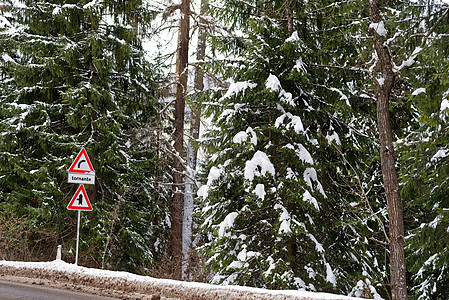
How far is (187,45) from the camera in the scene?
62.6 feet

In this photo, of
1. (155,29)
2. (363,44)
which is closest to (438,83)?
(363,44)

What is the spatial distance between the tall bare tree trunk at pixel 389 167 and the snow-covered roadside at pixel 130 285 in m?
4.41

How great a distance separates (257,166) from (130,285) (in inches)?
187

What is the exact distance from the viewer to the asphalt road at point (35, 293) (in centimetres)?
644

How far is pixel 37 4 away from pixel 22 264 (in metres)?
11.1

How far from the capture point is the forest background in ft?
32.3

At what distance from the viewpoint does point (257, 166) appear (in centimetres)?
1050

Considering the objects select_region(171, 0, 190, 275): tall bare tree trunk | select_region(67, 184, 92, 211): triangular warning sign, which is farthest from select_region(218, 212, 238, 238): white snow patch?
select_region(171, 0, 190, 275): tall bare tree trunk

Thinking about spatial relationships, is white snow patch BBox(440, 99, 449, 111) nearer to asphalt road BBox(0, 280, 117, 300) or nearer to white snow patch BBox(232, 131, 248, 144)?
white snow patch BBox(232, 131, 248, 144)

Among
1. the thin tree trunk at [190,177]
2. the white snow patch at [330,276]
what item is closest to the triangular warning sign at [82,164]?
the white snow patch at [330,276]

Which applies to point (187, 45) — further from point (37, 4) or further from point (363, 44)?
point (363, 44)

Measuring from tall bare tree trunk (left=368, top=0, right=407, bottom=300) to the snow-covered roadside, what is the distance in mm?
4410

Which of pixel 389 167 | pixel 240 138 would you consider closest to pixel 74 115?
pixel 240 138

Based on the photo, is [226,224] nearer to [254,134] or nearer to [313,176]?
[254,134]
